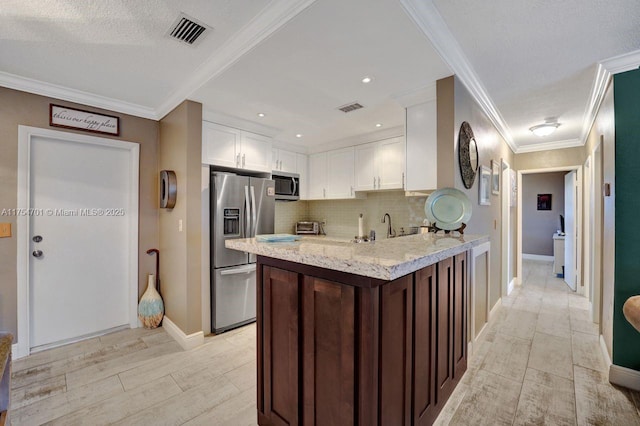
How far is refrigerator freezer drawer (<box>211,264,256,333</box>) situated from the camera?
9.73ft

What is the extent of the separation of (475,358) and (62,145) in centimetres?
451

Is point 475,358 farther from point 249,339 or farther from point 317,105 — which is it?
Result: point 317,105

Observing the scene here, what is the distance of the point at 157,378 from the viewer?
2199 mm

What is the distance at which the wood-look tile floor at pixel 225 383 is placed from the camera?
1.79 m

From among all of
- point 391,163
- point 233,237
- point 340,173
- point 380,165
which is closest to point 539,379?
point 391,163

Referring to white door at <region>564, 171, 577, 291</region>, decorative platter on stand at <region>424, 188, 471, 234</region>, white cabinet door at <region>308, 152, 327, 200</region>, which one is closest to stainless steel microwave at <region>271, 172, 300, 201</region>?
white cabinet door at <region>308, 152, 327, 200</region>

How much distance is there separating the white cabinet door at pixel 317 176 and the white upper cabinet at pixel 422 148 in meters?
2.08

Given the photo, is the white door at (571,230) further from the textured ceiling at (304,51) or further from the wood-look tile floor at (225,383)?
the textured ceiling at (304,51)

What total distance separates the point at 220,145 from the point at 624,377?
4.12 meters

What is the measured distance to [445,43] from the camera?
6.16 feet

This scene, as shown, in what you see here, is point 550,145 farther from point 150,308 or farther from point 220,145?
point 150,308

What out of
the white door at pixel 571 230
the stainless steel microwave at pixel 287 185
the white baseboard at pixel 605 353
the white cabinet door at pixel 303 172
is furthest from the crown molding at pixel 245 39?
the white door at pixel 571 230

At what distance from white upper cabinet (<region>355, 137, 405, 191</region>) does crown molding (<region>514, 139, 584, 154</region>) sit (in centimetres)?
282

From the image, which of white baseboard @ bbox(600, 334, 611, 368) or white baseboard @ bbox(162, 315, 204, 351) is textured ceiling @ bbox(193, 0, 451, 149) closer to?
white baseboard @ bbox(162, 315, 204, 351)
